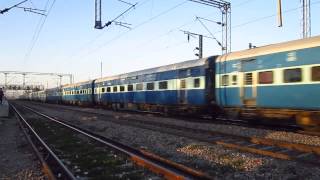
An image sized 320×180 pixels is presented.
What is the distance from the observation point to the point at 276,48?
15.2m

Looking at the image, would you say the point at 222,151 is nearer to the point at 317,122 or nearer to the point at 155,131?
the point at 317,122

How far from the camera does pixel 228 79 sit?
722 inches

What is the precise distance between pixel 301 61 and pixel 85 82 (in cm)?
3821

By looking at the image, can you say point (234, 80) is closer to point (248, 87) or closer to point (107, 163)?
point (248, 87)

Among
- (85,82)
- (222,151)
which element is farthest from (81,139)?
(85,82)

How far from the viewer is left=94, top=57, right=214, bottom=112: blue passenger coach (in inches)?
834

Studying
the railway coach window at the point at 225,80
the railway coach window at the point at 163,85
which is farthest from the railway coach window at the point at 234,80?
the railway coach window at the point at 163,85

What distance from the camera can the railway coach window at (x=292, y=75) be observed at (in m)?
14.0

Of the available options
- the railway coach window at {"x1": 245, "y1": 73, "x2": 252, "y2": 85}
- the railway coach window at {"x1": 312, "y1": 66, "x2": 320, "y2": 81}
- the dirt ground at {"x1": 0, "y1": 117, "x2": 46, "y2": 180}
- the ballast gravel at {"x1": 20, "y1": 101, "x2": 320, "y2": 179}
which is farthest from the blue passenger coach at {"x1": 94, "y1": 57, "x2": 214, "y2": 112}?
the dirt ground at {"x1": 0, "y1": 117, "x2": 46, "y2": 180}

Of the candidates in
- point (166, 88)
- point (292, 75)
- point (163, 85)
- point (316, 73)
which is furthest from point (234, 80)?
point (163, 85)

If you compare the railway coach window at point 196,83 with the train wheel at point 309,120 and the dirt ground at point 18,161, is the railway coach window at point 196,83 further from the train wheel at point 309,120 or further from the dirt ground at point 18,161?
the dirt ground at point 18,161

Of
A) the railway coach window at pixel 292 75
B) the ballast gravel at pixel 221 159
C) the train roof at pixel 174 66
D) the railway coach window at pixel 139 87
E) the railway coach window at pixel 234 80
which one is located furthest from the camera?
the railway coach window at pixel 139 87

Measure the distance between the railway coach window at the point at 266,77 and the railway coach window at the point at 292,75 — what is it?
2.74ft

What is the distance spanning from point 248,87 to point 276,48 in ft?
7.36
